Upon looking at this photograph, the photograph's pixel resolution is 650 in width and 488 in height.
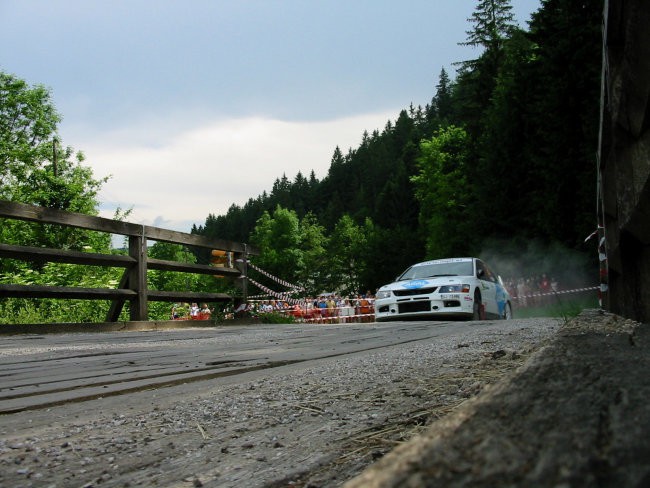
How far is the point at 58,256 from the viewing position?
25.3ft

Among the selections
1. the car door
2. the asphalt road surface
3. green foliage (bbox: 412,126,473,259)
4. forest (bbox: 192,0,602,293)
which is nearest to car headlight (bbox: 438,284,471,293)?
the car door

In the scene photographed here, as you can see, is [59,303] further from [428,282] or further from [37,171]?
[37,171]

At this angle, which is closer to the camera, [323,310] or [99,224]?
[99,224]

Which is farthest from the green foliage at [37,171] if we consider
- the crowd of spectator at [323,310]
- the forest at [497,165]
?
the crowd of spectator at [323,310]

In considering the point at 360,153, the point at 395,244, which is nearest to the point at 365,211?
the point at 360,153

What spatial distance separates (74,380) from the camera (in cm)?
270

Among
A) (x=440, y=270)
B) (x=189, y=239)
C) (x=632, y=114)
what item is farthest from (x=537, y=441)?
(x=440, y=270)

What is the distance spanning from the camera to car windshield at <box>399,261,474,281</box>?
1382 cm

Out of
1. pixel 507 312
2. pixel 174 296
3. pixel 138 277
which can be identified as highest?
pixel 138 277

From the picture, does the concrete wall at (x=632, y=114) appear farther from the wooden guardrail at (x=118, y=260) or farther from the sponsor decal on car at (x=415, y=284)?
the sponsor decal on car at (x=415, y=284)

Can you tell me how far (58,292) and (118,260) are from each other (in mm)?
1033

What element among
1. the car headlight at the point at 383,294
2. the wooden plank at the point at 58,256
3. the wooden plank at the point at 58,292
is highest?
the wooden plank at the point at 58,256

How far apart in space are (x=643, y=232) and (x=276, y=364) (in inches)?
70.6

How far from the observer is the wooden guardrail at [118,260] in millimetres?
7176
